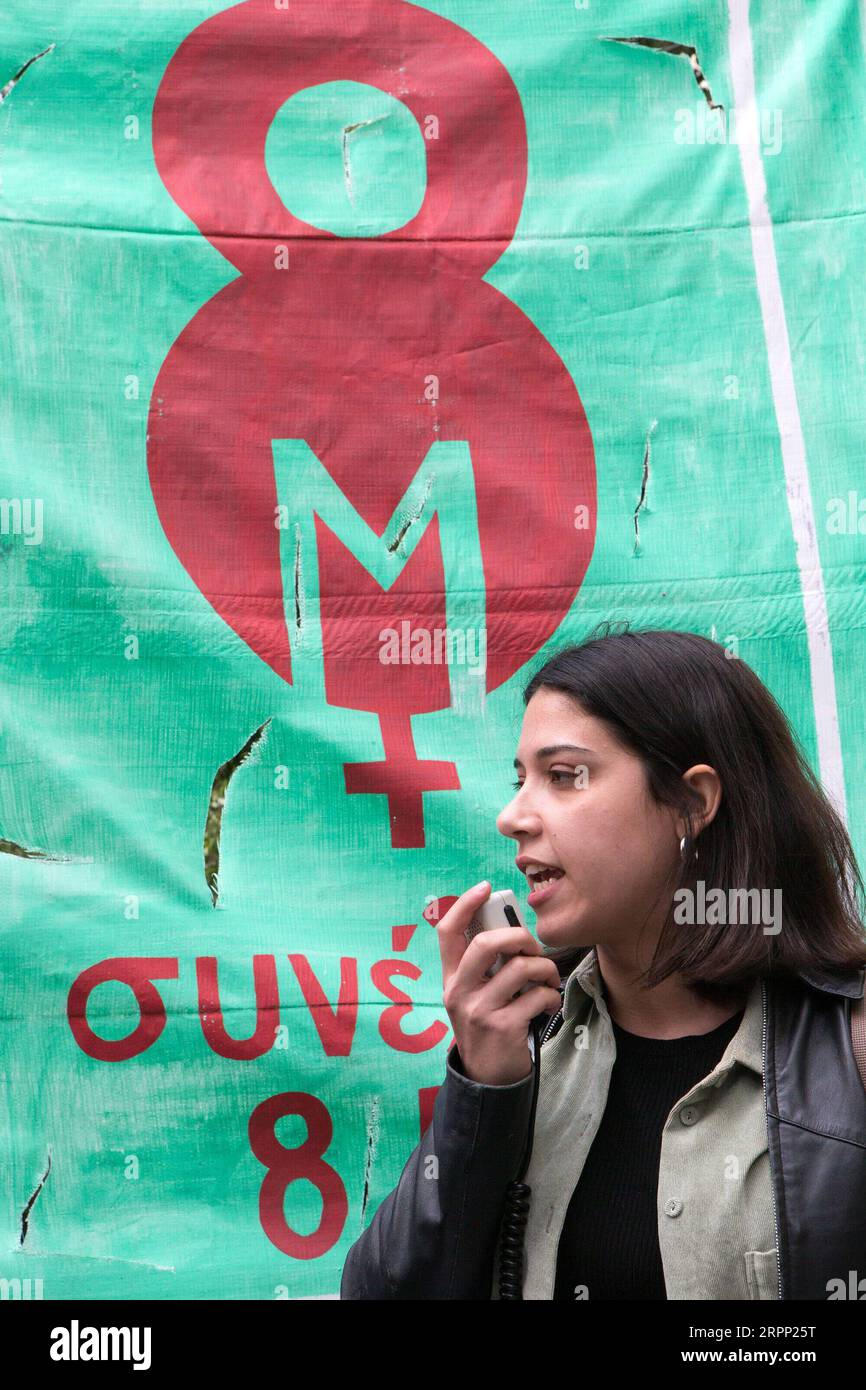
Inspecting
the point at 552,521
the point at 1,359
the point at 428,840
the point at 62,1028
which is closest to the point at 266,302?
the point at 1,359

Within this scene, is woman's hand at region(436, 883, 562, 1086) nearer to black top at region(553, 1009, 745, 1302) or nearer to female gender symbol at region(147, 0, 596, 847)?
black top at region(553, 1009, 745, 1302)

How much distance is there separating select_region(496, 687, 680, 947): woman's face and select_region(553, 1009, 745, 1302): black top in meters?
0.13

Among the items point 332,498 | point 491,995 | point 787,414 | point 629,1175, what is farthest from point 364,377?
point 629,1175

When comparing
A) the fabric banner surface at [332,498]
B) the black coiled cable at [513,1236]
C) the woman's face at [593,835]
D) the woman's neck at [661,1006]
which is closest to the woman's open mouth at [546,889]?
the woman's face at [593,835]

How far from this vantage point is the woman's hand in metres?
1.36

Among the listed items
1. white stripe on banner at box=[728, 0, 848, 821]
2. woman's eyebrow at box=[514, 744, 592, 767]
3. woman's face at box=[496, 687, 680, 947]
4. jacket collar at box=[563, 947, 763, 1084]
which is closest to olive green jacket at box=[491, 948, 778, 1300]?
jacket collar at box=[563, 947, 763, 1084]

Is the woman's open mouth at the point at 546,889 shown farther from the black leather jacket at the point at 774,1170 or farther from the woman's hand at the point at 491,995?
the black leather jacket at the point at 774,1170

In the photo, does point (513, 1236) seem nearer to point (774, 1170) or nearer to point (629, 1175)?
point (629, 1175)

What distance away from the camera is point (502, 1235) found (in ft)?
4.50

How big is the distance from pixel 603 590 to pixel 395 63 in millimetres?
936

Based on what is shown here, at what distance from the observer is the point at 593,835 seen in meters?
1.43

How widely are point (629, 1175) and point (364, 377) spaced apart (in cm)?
136

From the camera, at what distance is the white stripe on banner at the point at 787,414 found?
7.36 feet
